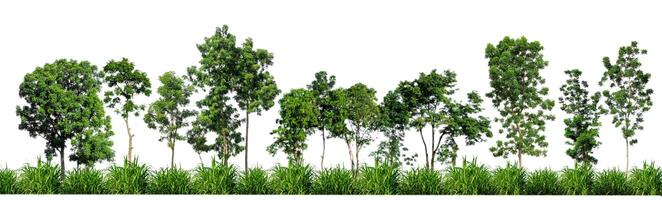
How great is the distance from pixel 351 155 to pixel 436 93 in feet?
22.2

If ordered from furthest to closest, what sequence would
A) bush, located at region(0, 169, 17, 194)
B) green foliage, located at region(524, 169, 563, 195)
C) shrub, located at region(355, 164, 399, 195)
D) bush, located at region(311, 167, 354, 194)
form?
bush, located at region(0, 169, 17, 194), green foliage, located at region(524, 169, 563, 195), bush, located at region(311, 167, 354, 194), shrub, located at region(355, 164, 399, 195)

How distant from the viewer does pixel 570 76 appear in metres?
47.4

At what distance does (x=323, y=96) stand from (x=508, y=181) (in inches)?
1270

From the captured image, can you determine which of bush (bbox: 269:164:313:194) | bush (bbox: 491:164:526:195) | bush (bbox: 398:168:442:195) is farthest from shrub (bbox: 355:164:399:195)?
bush (bbox: 491:164:526:195)

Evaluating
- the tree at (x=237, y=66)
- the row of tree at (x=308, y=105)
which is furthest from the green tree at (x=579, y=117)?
the tree at (x=237, y=66)

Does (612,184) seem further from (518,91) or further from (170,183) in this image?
(518,91)

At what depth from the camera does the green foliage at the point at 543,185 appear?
20000mm

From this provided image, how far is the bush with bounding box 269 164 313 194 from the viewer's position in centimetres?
1961

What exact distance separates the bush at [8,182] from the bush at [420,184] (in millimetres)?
9981

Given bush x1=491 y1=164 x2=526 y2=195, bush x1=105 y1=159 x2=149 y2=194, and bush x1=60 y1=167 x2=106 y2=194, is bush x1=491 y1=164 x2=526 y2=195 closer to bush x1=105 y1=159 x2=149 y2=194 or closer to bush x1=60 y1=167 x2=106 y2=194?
bush x1=105 y1=159 x2=149 y2=194

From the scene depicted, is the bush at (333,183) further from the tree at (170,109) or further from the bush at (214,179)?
the tree at (170,109)

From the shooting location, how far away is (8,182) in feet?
66.4

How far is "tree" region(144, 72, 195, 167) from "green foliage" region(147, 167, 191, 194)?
28.1 metres

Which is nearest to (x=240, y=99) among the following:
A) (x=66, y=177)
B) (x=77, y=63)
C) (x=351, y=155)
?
(x=351, y=155)
